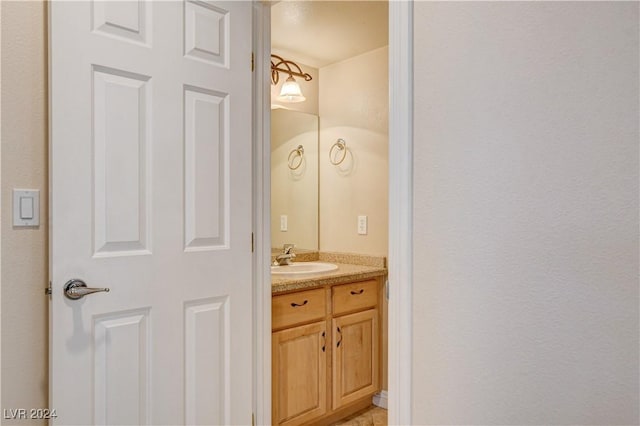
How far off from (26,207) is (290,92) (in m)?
1.90

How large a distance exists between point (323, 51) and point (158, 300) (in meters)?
2.11

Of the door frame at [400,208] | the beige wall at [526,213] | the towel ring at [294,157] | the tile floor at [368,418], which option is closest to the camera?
the beige wall at [526,213]

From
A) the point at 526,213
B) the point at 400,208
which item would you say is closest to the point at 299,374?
the point at 400,208

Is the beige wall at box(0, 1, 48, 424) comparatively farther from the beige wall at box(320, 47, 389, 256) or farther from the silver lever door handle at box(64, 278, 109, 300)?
the beige wall at box(320, 47, 389, 256)

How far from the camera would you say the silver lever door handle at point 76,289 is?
127cm

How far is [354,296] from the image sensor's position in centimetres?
259

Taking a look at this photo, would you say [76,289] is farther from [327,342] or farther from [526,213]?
[327,342]

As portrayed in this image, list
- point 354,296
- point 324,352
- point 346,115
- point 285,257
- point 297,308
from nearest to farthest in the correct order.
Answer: point 297,308, point 324,352, point 354,296, point 285,257, point 346,115

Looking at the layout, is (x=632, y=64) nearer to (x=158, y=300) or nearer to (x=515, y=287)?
(x=515, y=287)

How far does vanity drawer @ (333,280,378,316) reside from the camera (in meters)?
2.48

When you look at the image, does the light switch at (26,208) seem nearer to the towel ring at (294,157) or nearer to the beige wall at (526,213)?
the beige wall at (526,213)

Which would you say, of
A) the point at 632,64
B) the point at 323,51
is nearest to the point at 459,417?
the point at 632,64

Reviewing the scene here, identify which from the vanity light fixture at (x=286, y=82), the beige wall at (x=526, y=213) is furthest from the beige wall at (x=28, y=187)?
the vanity light fixture at (x=286, y=82)

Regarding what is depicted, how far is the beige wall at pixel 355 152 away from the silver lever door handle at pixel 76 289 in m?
1.91
